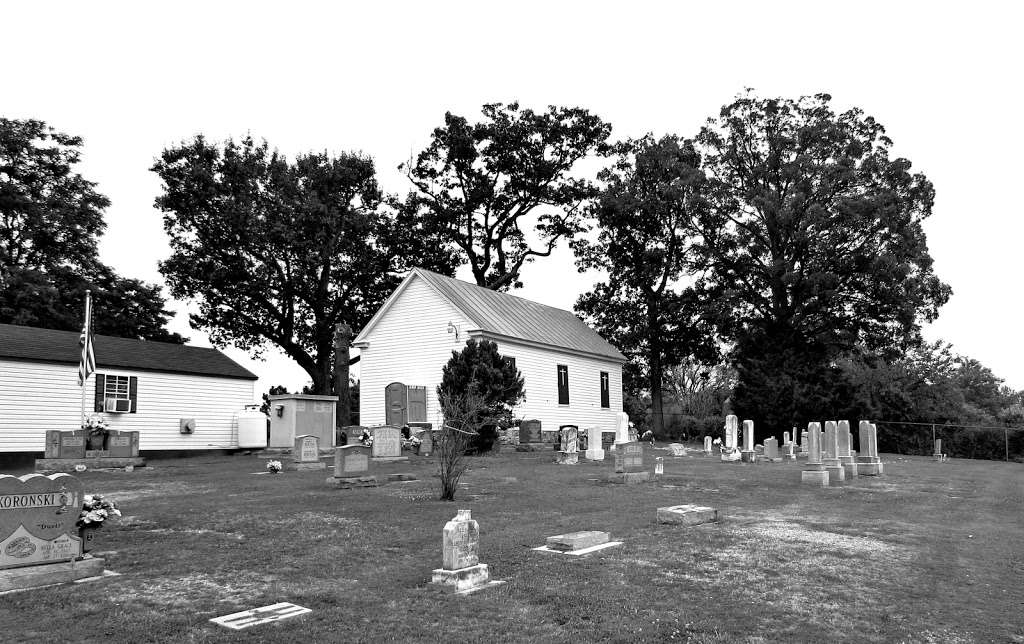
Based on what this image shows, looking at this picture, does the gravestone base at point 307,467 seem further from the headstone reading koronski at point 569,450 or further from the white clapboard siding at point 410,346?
the white clapboard siding at point 410,346

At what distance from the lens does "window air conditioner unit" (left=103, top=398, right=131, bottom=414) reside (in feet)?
90.0

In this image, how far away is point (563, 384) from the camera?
36281mm

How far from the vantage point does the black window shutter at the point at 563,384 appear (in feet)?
118

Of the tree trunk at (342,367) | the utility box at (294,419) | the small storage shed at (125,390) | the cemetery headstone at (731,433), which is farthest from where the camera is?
the tree trunk at (342,367)

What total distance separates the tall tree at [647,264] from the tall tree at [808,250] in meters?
2.18

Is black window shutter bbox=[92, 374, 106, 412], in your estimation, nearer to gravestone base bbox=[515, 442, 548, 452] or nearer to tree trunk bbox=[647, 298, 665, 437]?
gravestone base bbox=[515, 442, 548, 452]

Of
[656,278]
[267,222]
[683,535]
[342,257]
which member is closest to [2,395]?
[267,222]

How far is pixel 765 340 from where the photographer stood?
41594 millimetres

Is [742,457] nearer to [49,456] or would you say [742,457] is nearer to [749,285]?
[749,285]

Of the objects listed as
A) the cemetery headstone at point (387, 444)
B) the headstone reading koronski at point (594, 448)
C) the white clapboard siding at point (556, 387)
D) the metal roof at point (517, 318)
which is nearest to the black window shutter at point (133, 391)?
the cemetery headstone at point (387, 444)

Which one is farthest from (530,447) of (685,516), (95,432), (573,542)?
(573,542)

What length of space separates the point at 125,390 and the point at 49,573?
→ 75.5 ft

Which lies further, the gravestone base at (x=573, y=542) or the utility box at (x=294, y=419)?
the utility box at (x=294, y=419)

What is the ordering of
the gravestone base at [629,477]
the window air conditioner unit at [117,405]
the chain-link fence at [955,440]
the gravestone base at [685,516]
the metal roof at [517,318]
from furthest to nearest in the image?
the chain-link fence at [955,440], the metal roof at [517,318], the window air conditioner unit at [117,405], the gravestone base at [629,477], the gravestone base at [685,516]
